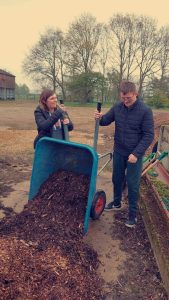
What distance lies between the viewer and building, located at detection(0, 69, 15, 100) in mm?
54719

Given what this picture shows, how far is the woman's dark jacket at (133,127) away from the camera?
3.95m

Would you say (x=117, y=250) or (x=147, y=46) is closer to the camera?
(x=117, y=250)

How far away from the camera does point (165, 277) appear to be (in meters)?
3.23

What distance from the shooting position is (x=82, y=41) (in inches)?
1842

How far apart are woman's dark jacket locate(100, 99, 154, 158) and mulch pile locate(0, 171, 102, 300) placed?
71cm

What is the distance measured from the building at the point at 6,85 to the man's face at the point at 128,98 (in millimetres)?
52832

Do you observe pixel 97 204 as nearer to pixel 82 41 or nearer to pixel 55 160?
pixel 55 160

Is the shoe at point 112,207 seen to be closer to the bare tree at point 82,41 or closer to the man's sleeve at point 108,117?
the man's sleeve at point 108,117

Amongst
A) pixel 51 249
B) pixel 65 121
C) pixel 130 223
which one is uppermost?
pixel 65 121

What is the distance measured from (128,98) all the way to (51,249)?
6.51 feet

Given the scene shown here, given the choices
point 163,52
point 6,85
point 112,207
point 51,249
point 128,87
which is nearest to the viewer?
point 51,249

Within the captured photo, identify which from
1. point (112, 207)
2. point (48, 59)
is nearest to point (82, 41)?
point (48, 59)

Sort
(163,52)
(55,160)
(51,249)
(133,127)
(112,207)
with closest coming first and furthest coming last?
1. (51,249)
2. (133,127)
3. (55,160)
4. (112,207)
5. (163,52)

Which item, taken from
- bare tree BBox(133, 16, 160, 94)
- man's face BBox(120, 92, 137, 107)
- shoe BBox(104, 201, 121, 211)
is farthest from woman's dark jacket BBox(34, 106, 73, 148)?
bare tree BBox(133, 16, 160, 94)
